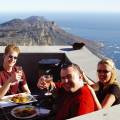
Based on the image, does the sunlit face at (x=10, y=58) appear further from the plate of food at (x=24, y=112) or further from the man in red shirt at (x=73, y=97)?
the man in red shirt at (x=73, y=97)

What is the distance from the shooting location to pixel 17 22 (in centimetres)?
9881

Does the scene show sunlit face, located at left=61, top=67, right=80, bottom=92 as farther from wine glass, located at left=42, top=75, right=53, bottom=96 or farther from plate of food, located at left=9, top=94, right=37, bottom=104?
plate of food, located at left=9, top=94, right=37, bottom=104

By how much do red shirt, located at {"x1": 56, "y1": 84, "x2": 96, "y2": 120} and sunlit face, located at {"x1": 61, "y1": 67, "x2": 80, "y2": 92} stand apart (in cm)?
6

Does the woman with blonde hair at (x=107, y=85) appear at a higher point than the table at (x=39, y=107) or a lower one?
higher

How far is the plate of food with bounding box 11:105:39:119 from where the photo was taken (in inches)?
167

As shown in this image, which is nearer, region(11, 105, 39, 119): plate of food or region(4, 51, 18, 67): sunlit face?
region(11, 105, 39, 119): plate of food

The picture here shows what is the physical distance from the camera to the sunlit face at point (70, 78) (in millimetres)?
3951

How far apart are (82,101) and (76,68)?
392 mm

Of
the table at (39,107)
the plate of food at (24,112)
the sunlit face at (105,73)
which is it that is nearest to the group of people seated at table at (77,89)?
the sunlit face at (105,73)

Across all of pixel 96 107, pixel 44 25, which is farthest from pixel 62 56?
pixel 44 25

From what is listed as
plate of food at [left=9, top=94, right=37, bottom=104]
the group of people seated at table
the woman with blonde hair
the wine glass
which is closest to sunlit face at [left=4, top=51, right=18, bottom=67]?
the group of people seated at table

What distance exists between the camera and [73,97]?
3.89m

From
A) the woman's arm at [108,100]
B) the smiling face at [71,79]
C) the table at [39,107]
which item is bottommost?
the table at [39,107]

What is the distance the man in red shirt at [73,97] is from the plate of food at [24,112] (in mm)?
307
